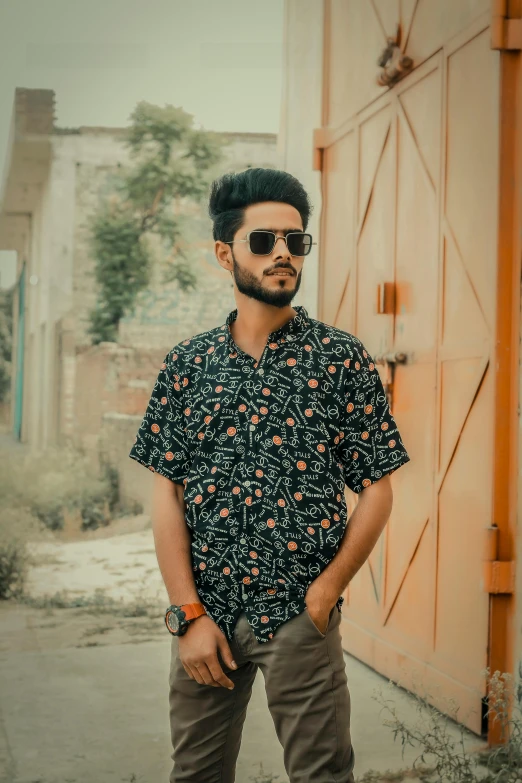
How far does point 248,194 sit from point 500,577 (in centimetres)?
229

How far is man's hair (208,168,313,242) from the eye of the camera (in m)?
2.23

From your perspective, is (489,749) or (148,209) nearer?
(489,749)

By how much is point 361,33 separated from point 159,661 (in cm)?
395

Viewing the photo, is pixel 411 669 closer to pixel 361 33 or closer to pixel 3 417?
pixel 361 33

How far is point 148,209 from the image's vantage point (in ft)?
44.1

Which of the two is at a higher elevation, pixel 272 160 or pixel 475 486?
pixel 272 160

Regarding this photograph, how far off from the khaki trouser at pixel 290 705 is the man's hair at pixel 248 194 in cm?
94

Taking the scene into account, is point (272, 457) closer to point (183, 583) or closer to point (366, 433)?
point (366, 433)

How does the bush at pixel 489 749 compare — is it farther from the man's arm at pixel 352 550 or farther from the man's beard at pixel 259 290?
the man's beard at pixel 259 290

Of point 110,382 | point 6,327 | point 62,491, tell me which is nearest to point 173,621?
point 62,491

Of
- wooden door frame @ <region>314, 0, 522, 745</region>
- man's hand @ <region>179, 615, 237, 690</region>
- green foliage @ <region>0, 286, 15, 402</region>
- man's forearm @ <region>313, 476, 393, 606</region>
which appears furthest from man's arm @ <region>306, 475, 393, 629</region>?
green foliage @ <region>0, 286, 15, 402</region>

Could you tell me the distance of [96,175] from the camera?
13242 millimetres

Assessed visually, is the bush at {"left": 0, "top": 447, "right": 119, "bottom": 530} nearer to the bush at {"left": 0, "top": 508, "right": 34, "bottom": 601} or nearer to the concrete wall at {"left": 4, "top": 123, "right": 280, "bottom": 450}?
the bush at {"left": 0, "top": 508, "right": 34, "bottom": 601}

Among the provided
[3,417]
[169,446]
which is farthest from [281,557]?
[3,417]
